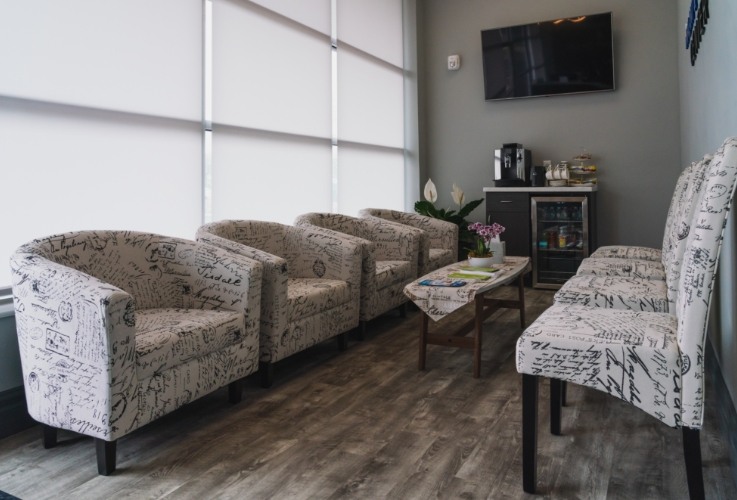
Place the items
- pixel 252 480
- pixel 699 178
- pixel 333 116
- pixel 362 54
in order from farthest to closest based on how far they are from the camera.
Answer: pixel 362 54
pixel 333 116
pixel 699 178
pixel 252 480

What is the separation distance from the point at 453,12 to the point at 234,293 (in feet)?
16.6

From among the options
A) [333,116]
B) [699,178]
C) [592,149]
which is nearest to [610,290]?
[699,178]

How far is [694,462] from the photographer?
1.63 metres

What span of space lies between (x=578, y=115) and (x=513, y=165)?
0.84m

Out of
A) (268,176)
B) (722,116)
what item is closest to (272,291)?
(268,176)

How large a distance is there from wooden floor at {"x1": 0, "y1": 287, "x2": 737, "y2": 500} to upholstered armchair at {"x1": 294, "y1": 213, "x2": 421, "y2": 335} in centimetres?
87

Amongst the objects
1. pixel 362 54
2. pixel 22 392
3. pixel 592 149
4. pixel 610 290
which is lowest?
pixel 22 392

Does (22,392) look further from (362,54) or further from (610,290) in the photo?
(362,54)

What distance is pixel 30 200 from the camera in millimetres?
2734

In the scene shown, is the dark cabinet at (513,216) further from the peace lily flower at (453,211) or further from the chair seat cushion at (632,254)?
the chair seat cushion at (632,254)

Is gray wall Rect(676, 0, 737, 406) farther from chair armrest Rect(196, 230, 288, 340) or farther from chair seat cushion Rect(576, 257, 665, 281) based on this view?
chair armrest Rect(196, 230, 288, 340)

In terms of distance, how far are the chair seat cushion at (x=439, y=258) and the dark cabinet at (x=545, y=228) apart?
85 centimetres

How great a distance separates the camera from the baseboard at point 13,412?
2418 millimetres

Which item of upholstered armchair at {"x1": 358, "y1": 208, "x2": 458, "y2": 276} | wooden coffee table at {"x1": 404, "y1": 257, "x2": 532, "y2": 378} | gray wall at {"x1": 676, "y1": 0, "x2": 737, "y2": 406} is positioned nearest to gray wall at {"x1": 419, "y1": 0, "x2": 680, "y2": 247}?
upholstered armchair at {"x1": 358, "y1": 208, "x2": 458, "y2": 276}
